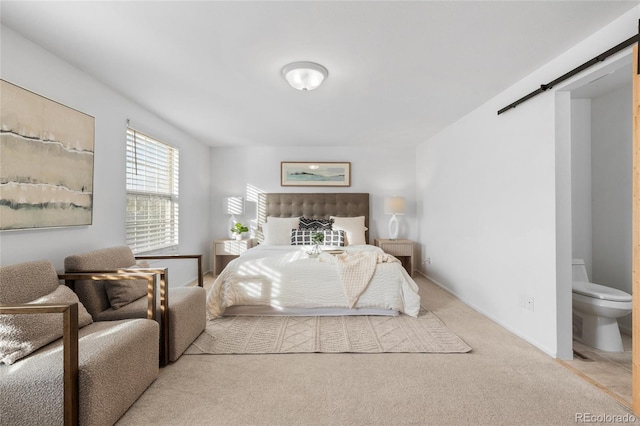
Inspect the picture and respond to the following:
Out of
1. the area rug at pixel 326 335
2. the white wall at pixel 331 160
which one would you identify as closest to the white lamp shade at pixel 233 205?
the white wall at pixel 331 160

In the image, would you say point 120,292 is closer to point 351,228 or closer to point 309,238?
point 309,238

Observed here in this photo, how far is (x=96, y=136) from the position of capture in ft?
8.91

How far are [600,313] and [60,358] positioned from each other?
377cm

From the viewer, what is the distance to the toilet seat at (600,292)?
2381 mm

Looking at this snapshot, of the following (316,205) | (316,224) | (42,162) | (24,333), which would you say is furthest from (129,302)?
(316,205)

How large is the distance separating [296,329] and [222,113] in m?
2.67

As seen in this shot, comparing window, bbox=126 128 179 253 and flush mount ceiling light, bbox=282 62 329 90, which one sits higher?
flush mount ceiling light, bbox=282 62 329 90

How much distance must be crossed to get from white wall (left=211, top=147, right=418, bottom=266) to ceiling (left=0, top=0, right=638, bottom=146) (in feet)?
6.70

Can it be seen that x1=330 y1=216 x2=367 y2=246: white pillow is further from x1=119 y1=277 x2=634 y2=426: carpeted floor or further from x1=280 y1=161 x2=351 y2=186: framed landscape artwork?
x1=119 y1=277 x2=634 y2=426: carpeted floor

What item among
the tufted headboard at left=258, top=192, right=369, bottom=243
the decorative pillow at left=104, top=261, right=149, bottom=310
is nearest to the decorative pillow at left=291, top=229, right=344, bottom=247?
the tufted headboard at left=258, top=192, right=369, bottom=243

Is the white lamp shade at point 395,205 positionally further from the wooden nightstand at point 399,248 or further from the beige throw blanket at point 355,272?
the beige throw blanket at point 355,272

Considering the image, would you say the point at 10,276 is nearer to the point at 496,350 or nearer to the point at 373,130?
the point at 496,350

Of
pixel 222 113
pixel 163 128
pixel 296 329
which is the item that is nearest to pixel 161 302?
pixel 296 329

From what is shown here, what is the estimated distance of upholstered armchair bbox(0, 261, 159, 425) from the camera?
1357mm
